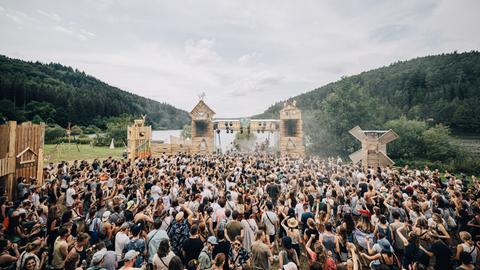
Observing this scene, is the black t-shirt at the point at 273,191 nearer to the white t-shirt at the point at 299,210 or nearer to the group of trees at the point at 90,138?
the white t-shirt at the point at 299,210

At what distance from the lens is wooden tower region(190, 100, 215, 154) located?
2911 cm

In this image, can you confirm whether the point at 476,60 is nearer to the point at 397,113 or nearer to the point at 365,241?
the point at 397,113

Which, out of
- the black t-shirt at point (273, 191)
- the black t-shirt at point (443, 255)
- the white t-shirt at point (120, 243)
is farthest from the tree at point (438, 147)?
the white t-shirt at point (120, 243)

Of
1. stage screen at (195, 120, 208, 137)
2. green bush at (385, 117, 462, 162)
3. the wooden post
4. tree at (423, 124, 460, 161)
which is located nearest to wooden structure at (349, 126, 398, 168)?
green bush at (385, 117, 462, 162)

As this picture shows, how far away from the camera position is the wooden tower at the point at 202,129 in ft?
95.5

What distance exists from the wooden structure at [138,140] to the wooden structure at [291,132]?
1606 cm

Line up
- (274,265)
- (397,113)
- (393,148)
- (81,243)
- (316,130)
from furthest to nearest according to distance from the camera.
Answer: (397,113)
(316,130)
(393,148)
(274,265)
(81,243)

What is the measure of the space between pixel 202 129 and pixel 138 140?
856 centimetres

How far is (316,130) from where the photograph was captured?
3622 centimetres

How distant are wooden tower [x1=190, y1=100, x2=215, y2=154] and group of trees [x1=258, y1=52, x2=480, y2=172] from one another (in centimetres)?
1705

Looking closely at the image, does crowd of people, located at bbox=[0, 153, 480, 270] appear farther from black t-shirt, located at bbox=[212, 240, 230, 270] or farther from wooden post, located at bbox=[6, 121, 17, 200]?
wooden post, located at bbox=[6, 121, 17, 200]

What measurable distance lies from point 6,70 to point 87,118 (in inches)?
1754

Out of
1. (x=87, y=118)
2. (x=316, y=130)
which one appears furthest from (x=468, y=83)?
(x=87, y=118)

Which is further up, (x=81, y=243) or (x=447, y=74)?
(x=447, y=74)
